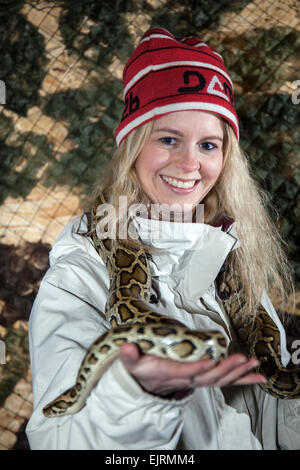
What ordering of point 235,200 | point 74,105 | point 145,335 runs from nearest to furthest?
1. point 145,335
2. point 235,200
3. point 74,105

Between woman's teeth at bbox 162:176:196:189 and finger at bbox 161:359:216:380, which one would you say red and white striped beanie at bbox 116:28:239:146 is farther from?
finger at bbox 161:359:216:380

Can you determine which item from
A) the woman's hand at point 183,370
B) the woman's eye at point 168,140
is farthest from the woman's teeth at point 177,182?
the woman's hand at point 183,370

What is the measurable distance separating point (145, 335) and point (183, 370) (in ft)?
0.57

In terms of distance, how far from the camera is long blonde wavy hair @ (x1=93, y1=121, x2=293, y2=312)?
1.59 metres

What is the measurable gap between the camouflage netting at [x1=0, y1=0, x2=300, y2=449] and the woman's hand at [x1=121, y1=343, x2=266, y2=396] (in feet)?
4.99

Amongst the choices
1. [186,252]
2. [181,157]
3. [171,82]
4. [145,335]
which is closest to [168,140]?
[181,157]

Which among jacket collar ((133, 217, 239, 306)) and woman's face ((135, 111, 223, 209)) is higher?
woman's face ((135, 111, 223, 209))

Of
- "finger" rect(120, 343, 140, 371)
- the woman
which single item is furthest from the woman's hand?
the woman

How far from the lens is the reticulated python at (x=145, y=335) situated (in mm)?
929

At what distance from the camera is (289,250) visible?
7.55ft

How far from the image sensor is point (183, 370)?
2.63ft

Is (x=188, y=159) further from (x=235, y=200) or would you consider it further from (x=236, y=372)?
(x=236, y=372)

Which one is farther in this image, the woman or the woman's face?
the woman's face
